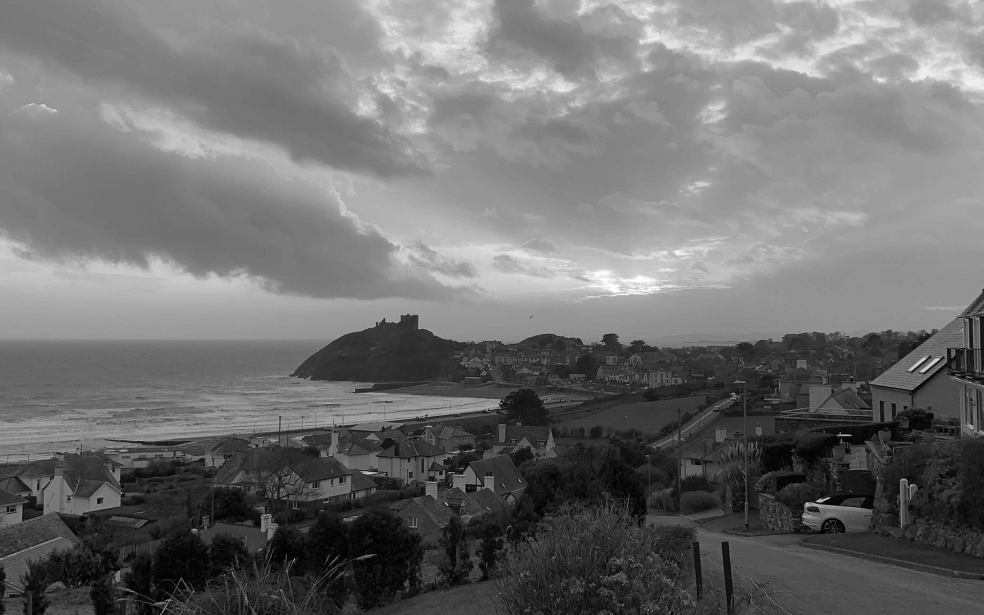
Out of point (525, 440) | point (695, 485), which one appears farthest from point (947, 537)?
point (525, 440)

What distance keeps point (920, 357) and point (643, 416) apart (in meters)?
47.3

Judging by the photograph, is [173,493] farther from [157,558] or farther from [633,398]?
[633,398]

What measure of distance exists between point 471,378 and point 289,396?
61.7 metres

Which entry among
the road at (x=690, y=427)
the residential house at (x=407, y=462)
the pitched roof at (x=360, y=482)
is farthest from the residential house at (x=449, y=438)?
the road at (x=690, y=427)

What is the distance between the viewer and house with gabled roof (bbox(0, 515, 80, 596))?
72.3 ft

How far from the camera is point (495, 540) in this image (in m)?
18.3

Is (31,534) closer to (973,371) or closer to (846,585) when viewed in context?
(846,585)

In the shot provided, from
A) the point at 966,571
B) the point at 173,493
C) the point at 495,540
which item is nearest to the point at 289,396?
the point at 173,493

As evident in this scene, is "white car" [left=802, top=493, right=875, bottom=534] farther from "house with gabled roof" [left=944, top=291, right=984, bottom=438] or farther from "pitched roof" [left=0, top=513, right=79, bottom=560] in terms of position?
"pitched roof" [left=0, top=513, right=79, bottom=560]

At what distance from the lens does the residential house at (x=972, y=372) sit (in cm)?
1761

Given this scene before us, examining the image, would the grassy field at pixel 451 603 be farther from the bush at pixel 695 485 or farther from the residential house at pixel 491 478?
the residential house at pixel 491 478

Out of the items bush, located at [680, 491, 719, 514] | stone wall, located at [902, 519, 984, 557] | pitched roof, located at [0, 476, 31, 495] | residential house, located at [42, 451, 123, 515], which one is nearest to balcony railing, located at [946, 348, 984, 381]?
stone wall, located at [902, 519, 984, 557]

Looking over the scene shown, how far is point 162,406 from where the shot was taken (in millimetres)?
106500

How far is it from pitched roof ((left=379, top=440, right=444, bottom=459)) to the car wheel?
3740 centimetres
